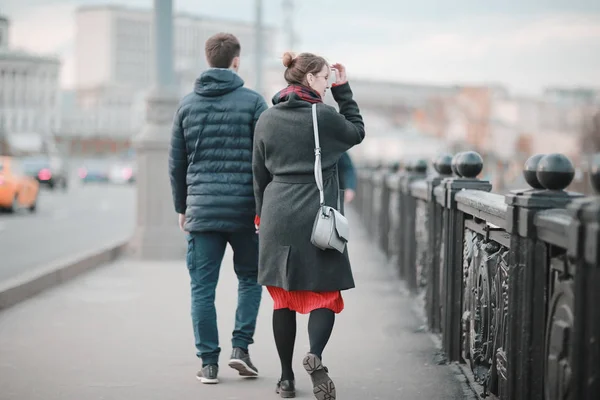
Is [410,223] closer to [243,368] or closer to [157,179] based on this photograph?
[243,368]

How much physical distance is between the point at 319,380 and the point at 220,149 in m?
1.45

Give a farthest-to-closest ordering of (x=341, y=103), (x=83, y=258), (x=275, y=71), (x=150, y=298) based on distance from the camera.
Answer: (x=275, y=71), (x=83, y=258), (x=150, y=298), (x=341, y=103)

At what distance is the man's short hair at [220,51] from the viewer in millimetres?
5602

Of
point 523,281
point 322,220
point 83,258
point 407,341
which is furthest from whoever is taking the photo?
point 83,258

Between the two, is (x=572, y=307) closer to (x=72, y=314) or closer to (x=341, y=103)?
(x=341, y=103)

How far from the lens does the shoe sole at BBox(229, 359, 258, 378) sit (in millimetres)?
5543

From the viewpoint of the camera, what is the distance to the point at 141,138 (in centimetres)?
1250

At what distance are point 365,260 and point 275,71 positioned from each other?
123006 mm

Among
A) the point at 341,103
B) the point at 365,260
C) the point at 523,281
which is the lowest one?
the point at 365,260

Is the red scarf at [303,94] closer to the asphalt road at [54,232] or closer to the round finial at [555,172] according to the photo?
the round finial at [555,172]

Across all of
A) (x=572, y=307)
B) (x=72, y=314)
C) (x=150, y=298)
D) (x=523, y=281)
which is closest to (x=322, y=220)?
(x=523, y=281)

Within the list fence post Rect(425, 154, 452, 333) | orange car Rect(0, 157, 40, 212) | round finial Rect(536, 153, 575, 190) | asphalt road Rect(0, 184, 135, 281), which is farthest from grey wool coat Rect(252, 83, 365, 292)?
orange car Rect(0, 157, 40, 212)

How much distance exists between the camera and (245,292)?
18.7 feet

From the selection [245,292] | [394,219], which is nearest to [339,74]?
[245,292]
